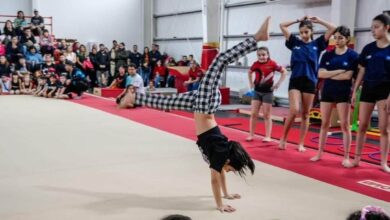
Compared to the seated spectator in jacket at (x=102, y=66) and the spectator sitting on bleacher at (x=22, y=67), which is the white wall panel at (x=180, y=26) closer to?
the seated spectator in jacket at (x=102, y=66)

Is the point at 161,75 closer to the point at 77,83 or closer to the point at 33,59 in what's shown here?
the point at 33,59

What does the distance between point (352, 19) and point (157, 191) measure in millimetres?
7873

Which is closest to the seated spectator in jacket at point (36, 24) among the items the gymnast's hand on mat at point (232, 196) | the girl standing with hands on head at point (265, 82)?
the girl standing with hands on head at point (265, 82)

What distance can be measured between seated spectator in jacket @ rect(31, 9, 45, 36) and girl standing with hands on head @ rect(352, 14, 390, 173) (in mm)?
12665

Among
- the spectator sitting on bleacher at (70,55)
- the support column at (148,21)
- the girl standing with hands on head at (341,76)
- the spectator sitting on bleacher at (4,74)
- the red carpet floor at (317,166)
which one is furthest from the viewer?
the support column at (148,21)

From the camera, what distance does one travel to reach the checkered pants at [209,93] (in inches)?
120

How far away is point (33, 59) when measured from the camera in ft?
43.5

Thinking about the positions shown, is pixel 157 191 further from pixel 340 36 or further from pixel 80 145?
pixel 340 36

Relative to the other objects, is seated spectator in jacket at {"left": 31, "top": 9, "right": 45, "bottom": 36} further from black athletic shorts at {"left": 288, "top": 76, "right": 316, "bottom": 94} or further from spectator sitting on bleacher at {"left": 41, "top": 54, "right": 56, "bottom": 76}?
black athletic shorts at {"left": 288, "top": 76, "right": 316, "bottom": 94}

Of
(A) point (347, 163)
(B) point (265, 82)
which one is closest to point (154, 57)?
(B) point (265, 82)

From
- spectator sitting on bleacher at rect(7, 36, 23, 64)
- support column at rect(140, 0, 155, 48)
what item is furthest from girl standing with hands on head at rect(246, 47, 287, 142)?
support column at rect(140, 0, 155, 48)

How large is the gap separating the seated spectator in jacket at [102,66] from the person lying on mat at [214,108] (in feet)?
39.9

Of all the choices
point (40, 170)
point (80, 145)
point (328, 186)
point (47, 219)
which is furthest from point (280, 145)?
point (47, 219)

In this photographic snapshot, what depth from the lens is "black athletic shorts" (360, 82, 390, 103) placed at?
4281 mm
